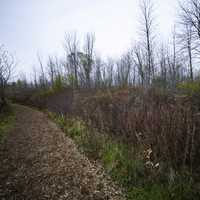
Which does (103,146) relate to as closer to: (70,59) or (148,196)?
(148,196)

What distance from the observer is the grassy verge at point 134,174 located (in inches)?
115

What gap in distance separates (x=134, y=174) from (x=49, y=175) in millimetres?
2329

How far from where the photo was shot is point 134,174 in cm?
368

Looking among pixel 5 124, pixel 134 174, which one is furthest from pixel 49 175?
pixel 5 124

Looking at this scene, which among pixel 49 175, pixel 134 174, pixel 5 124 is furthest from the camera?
pixel 5 124

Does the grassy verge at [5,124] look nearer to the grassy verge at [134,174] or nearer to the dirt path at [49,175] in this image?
the dirt path at [49,175]


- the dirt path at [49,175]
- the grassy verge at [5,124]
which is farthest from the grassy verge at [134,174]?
the grassy verge at [5,124]

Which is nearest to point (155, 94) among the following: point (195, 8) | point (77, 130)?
point (77, 130)

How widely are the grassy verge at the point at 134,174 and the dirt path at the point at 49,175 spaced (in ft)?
1.06

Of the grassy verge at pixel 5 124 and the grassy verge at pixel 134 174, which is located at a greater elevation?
the grassy verge at pixel 5 124

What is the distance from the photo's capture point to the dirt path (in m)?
3.55

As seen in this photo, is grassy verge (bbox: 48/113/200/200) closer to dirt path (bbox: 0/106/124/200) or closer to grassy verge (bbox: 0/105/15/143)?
dirt path (bbox: 0/106/124/200)

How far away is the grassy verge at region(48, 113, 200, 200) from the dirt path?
32 centimetres

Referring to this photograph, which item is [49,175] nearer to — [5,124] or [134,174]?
[134,174]
